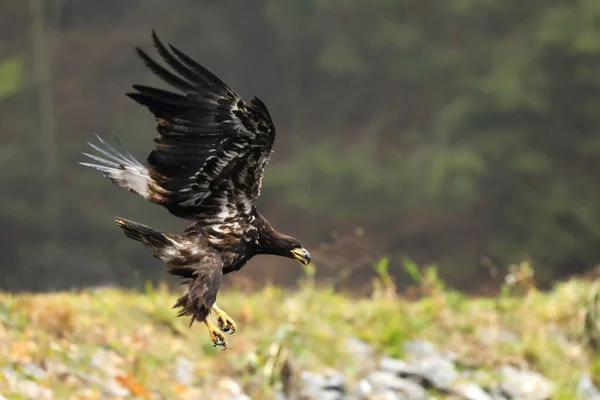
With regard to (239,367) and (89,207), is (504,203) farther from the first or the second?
(239,367)

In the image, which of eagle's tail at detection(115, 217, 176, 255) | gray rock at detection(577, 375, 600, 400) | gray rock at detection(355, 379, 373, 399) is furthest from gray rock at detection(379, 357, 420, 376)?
eagle's tail at detection(115, 217, 176, 255)

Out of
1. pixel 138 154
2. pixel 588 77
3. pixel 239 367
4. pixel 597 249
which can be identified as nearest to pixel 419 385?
pixel 239 367

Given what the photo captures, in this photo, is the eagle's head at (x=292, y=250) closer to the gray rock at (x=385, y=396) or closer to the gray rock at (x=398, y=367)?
the gray rock at (x=385, y=396)

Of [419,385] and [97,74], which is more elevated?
[97,74]

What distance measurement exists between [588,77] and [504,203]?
233 centimetres

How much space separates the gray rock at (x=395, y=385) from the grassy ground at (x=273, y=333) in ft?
0.62

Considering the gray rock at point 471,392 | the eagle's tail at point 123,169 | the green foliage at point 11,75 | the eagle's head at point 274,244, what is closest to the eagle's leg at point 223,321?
the eagle's head at point 274,244

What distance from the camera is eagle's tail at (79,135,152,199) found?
319 centimetres

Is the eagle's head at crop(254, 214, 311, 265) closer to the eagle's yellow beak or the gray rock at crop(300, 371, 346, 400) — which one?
the eagle's yellow beak

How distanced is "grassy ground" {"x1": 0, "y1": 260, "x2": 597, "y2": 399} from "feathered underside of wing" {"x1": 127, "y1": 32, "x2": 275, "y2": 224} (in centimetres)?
273

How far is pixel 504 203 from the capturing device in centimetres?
1317

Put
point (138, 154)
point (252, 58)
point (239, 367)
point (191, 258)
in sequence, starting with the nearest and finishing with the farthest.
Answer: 1. point (191, 258)
2. point (239, 367)
3. point (138, 154)
4. point (252, 58)

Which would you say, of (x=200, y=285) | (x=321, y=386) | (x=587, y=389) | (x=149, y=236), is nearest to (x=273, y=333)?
(x=321, y=386)

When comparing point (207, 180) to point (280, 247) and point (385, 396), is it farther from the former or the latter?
point (385, 396)
